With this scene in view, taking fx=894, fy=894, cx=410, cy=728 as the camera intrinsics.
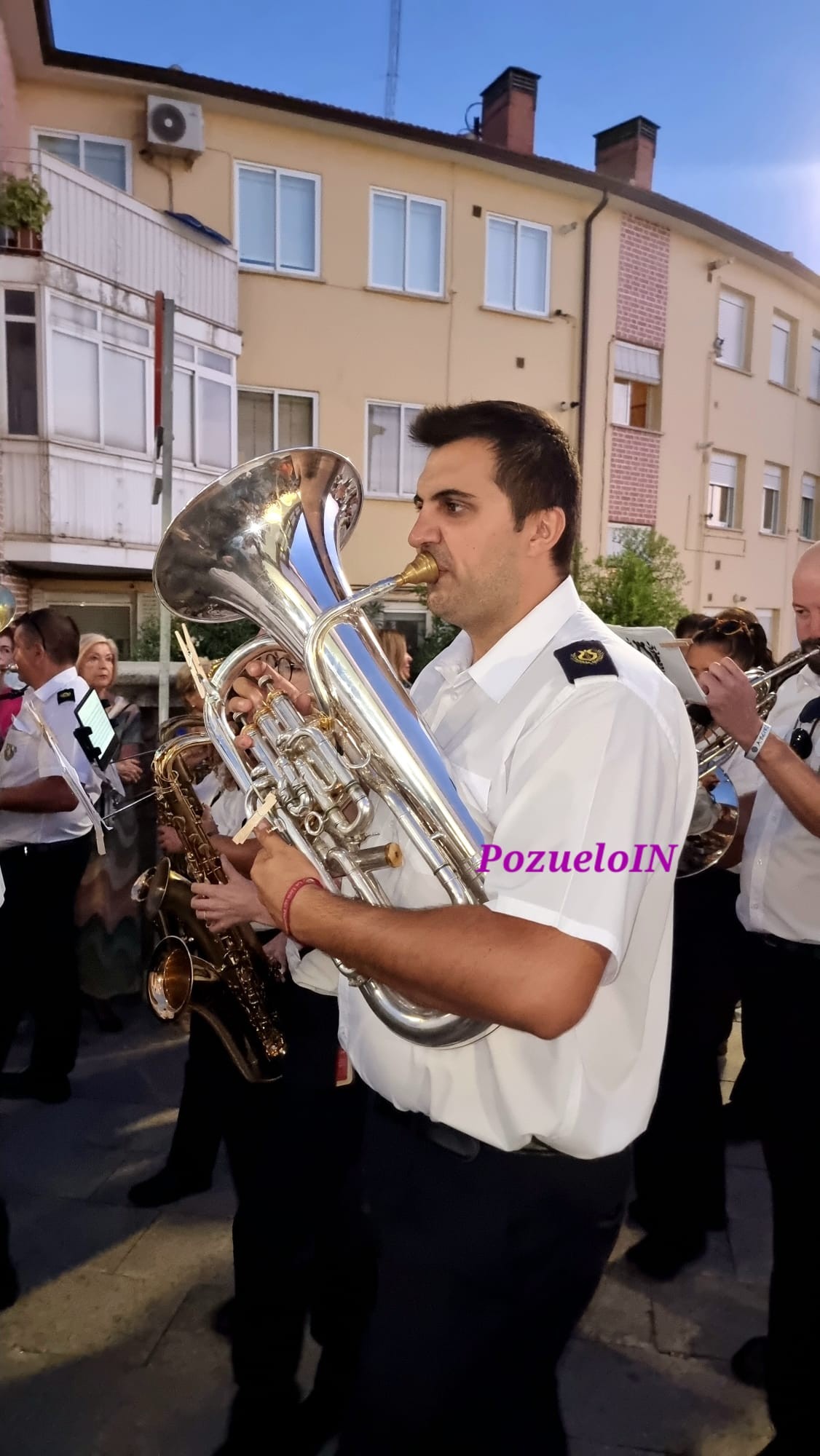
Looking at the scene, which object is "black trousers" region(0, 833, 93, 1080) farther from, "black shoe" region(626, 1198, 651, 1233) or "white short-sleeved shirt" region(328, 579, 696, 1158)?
"white short-sleeved shirt" region(328, 579, 696, 1158)

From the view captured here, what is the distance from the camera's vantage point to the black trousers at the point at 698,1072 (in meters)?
3.07

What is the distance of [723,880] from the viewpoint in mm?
3217

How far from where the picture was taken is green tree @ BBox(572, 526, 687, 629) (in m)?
13.2

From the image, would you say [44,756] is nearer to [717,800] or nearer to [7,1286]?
[7,1286]

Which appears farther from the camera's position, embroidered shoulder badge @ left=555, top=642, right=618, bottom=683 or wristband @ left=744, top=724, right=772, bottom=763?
wristband @ left=744, top=724, right=772, bottom=763

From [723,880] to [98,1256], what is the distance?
246 centimetres

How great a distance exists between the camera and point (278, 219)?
13117mm

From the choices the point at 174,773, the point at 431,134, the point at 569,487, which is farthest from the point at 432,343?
the point at 569,487

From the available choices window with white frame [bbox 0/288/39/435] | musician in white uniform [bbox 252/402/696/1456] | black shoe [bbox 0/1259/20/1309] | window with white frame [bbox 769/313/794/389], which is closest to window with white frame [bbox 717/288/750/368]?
window with white frame [bbox 769/313/794/389]

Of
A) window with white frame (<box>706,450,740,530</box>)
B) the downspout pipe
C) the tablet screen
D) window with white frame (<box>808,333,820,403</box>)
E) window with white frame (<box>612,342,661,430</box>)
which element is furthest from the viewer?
window with white frame (<box>808,333,820,403</box>)

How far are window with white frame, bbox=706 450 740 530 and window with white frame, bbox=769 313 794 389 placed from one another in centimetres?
213

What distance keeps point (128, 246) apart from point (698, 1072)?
12.1 metres

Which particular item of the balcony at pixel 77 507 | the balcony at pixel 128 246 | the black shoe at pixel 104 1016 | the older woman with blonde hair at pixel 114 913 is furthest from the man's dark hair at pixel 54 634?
the balcony at pixel 128 246

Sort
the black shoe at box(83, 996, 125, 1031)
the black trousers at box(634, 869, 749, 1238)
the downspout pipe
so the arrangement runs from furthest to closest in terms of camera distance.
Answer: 1. the downspout pipe
2. the black shoe at box(83, 996, 125, 1031)
3. the black trousers at box(634, 869, 749, 1238)
